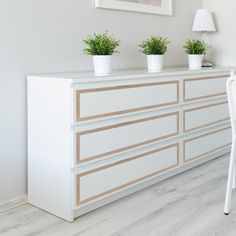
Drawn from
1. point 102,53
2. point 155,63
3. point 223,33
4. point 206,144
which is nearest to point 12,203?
point 102,53

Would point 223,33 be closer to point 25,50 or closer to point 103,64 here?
point 103,64

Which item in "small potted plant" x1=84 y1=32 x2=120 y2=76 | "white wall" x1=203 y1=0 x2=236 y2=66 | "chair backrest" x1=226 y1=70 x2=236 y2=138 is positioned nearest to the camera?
"chair backrest" x1=226 y1=70 x2=236 y2=138

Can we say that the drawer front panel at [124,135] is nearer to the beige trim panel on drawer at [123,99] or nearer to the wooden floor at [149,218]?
the beige trim panel on drawer at [123,99]

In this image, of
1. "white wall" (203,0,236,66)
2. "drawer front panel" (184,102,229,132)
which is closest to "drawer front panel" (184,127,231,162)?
"drawer front panel" (184,102,229,132)

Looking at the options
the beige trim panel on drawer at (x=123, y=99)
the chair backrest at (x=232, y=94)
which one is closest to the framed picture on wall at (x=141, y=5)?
the beige trim panel on drawer at (x=123, y=99)

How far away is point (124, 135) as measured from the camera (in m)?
2.44

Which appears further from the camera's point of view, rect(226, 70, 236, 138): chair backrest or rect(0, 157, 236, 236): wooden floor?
rect(226, 70, 236, 138): chair backrest

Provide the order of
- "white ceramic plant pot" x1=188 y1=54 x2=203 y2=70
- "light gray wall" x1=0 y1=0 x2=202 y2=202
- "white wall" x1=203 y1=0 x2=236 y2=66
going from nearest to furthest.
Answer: "light gray wall" x1=0 y1=0 x2=202 y2=202
"white ceramic plant pot" x1=188 y1=54 x2=203 y2=70
"white wall" x1=203 y1=0 x2=236 y2=66

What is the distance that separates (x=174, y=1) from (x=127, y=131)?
1649 mm

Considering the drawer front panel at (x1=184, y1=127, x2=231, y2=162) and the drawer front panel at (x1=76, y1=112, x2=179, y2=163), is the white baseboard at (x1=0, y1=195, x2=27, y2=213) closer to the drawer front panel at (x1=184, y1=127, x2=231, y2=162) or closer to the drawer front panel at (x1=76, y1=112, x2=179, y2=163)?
the drawer front panel at (x1=76, y1=112, x2=179, y2=163)

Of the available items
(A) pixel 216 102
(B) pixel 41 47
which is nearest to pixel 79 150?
(B) pixel 41 47

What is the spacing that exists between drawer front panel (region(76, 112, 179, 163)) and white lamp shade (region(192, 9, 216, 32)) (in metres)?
1.13

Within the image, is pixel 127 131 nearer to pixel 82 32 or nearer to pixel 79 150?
pixel 79 150

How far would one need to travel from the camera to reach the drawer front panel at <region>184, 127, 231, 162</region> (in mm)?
3070
